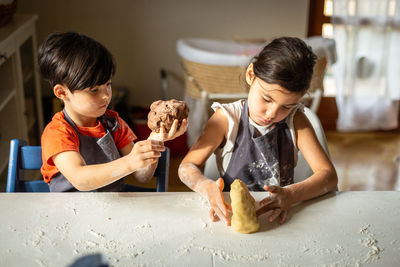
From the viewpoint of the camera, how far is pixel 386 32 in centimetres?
333

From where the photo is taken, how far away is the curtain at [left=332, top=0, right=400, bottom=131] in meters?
3.27

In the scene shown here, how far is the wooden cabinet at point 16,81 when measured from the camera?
2.24 metres

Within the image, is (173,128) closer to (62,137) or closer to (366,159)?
(62,137)

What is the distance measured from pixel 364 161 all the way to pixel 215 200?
2263 millimetres

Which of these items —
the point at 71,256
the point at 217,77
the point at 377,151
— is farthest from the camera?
the point at 377,151

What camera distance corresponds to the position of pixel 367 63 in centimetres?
343

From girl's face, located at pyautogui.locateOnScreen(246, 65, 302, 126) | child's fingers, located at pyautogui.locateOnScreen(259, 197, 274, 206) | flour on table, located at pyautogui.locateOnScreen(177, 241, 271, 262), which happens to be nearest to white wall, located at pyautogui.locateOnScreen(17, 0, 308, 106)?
girl's face, located at pyautogui.locateOnScreen(246, 65, 302, 126)

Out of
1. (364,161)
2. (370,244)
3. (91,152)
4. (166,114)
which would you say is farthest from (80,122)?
(364,161)

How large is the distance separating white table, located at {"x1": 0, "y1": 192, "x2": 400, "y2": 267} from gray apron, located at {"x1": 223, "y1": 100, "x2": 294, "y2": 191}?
0.20m

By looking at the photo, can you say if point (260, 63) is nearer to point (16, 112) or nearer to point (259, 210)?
point (259, 210)

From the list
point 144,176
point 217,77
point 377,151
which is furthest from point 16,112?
point 377,151

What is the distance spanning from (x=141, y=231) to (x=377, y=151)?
8.65 ft

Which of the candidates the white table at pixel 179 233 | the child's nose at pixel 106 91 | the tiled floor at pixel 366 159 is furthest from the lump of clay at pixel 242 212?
the tiled floor at pixel 366 159

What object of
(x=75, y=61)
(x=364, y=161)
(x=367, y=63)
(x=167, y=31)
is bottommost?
(x=364, y=161)
